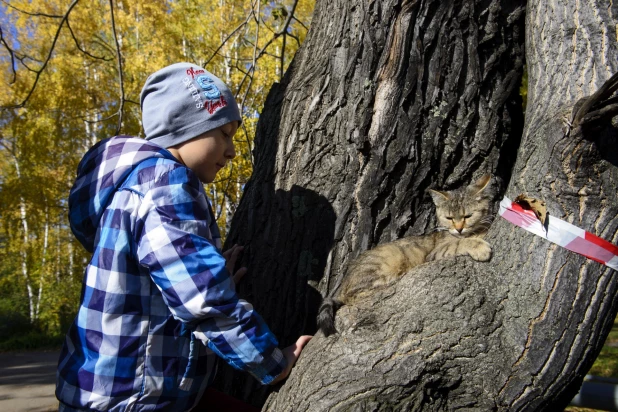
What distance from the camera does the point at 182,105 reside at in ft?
6.41

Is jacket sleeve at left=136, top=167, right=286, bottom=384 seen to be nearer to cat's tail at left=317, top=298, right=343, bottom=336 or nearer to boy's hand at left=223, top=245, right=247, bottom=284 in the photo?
cat's tail at left=317, top=298, right=343, bottom=336

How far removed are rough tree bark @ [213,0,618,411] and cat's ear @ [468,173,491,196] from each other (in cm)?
4

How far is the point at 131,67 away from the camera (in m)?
13.5

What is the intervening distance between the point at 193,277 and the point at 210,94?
0.74 meters

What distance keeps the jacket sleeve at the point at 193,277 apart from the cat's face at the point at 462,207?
1.16 m

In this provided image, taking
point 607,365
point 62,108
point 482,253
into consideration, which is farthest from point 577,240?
point 62,108

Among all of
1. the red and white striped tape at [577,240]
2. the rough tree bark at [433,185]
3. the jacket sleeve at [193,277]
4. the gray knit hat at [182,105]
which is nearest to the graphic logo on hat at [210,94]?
the gray knit hat at [182,105]

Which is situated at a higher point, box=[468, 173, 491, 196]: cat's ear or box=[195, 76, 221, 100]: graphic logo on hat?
box=[195, 76, 221, 100]: graphic logo on hat

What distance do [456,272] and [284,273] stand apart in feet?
2.85

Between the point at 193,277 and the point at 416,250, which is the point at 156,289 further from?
the point at 416,250

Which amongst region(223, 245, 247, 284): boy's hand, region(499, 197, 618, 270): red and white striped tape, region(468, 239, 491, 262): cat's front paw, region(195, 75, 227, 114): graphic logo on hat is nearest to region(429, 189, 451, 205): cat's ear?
region(468, 239, 491, 262): cat's front paw

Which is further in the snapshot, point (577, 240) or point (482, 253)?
point (482, 253)

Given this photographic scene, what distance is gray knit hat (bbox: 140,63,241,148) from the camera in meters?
1.96

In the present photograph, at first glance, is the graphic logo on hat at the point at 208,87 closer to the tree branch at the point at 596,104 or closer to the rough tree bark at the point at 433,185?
the rough tree bark at the point at 433,185
